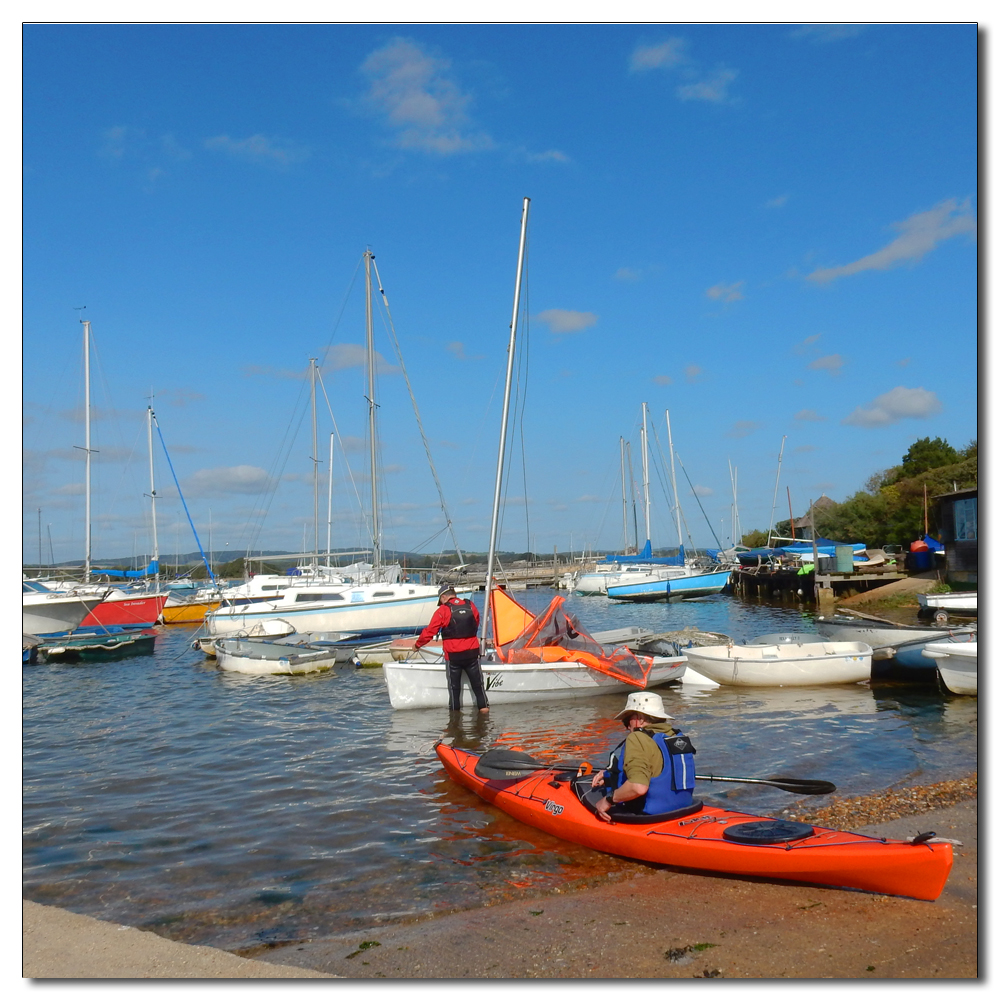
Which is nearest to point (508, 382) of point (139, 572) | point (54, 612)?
point (54, 612)

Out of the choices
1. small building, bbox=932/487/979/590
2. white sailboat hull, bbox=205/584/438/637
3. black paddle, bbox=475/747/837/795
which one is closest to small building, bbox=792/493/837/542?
small building, bbox=932/487/979/590

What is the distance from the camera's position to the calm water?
22.3ft

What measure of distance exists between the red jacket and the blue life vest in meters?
6.24

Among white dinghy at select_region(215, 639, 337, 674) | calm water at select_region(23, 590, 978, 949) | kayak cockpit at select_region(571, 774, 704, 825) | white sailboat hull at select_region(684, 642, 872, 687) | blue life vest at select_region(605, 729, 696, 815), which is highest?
blue life vest at select_region(605, 729, 696, 815)

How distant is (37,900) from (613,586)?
4467cm

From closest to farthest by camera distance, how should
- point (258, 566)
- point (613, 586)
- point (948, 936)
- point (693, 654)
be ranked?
1. point (948, 936)
2. point (693, 654)
3. point (258, 566)
4. point (613, 586)

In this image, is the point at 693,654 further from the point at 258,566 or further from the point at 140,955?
the point at 258,566

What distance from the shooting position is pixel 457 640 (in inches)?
519

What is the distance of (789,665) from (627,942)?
11.7 metres

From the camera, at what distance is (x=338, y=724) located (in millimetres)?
14234

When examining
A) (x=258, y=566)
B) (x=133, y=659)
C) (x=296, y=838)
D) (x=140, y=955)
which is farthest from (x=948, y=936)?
(x=258, y=566)

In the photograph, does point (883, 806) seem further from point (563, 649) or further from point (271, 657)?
point (271, 657)

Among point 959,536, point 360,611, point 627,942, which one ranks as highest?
point 959,536

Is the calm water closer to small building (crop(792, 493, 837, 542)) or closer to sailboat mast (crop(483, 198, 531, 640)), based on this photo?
sailboat mast (crop(483, 198, 531, 640))
